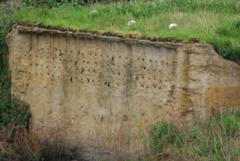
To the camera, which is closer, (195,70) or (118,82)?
(195,70)

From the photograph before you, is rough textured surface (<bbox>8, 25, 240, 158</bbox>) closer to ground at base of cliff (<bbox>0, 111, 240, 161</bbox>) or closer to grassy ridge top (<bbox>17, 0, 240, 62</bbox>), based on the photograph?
grassy ridge top (<bbox>17, 0, 240, 62</bbox>)

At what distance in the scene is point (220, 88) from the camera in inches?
415

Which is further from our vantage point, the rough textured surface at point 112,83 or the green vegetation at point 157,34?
the rough textured surface at point 112,83

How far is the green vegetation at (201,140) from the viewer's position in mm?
9188

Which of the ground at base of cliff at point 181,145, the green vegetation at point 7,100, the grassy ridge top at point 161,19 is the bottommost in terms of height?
the ground at base of cliff at point 181,145

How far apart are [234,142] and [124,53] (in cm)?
273

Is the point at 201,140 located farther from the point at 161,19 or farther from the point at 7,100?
the point at 7,100

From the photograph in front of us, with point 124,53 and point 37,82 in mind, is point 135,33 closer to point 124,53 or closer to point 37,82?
point 124,53

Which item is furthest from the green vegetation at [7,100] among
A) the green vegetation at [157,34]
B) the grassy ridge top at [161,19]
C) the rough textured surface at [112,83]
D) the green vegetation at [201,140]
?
the green vegetation at [201,140]

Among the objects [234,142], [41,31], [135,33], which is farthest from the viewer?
[41,31]

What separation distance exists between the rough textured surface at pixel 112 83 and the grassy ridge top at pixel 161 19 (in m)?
0.24

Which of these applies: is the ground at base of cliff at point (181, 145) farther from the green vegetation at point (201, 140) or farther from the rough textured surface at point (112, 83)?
the rough textured surface at point (112, 83)

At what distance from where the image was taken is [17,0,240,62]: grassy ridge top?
10.9m

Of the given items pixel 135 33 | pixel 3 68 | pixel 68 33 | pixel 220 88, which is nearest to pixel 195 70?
pixel 220 88
